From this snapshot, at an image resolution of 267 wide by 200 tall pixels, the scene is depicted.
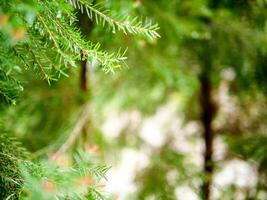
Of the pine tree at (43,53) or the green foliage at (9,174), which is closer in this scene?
the pine tree at (43,53)

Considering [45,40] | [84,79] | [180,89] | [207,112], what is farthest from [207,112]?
[45,40]

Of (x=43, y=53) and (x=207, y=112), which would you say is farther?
(x=207, y=112)

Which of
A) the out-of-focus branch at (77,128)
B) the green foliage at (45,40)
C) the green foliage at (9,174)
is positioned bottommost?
the green foliage at (9,174)

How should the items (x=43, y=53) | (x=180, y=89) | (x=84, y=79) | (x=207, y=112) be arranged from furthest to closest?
(x=207, y=112)
(x=180, y=89)
(x=84, y=79)
(x=43, y=53)

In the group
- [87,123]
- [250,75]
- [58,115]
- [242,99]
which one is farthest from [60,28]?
[242,99]

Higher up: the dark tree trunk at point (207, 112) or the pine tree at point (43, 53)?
the dark tree trunk at point (207, 112)

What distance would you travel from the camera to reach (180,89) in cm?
420

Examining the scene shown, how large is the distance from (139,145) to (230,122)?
1.21 meters

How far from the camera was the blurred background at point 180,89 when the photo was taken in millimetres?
3289

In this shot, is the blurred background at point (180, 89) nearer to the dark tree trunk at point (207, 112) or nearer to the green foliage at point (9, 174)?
the dark tree trunk at point (207, 112)

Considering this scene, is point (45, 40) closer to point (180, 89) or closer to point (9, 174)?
point (9, 174)

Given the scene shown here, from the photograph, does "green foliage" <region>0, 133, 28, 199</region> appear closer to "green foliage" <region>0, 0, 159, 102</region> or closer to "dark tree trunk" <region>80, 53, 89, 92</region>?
"green foliage" <region>0, 0, 159, 102</region>

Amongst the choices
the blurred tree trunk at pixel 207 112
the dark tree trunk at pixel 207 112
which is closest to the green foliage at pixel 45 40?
the blurred tree trunk at pixel 207 112

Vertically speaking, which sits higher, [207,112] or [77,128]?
[207,112]
